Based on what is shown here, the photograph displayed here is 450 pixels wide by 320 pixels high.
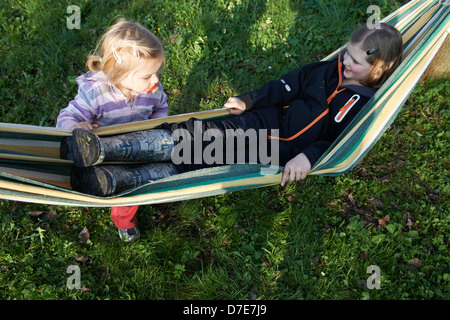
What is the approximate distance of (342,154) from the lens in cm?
235

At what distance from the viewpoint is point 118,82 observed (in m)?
2.31

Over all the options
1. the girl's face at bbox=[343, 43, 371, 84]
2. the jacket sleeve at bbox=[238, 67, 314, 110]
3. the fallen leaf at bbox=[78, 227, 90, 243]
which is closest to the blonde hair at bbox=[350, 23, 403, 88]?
the girl's face at bbox=[343, 43, 371, 84]

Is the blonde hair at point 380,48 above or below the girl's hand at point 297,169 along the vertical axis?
above

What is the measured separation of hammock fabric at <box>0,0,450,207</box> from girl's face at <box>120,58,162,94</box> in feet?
0.76

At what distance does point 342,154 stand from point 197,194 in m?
1.01

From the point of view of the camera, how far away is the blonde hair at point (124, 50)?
220cm

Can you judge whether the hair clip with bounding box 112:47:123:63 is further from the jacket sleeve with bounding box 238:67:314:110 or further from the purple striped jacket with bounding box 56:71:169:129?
the jacket sleeve with bounding box 238:67:314:110

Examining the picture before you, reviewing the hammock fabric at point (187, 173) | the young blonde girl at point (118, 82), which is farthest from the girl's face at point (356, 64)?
the young blonde girl at point (118, 82)

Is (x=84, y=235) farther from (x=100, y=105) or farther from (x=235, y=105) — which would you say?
(x=235, y=105)

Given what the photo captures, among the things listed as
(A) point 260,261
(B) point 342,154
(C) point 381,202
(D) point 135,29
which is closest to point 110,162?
(D) point 135,29

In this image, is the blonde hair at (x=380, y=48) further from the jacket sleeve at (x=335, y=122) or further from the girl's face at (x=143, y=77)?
the girl's face at (x=143, y=77)


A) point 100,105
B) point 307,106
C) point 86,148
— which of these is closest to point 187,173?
point 86,148

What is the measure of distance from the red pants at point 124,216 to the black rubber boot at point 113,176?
305 millimetres
